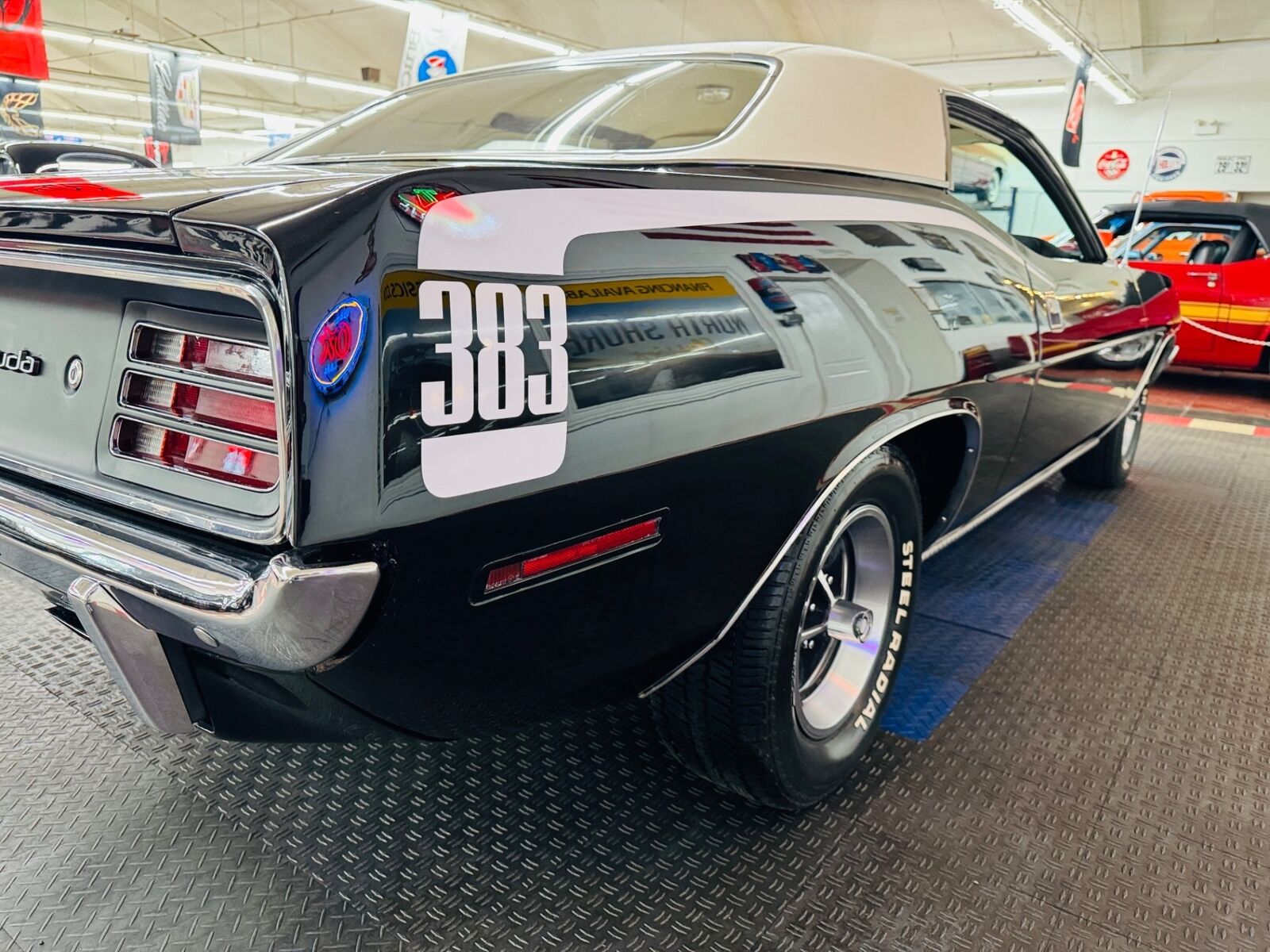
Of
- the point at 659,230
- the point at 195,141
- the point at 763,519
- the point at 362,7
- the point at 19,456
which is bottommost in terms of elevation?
the point at 763,519

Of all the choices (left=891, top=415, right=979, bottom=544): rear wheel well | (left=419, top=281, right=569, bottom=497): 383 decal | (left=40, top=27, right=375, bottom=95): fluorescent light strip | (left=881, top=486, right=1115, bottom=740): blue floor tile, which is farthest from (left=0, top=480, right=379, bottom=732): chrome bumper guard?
(left=40, top=27, right=375, bottom=95): fluorescent light strip

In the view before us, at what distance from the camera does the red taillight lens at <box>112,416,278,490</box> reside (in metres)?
1.05

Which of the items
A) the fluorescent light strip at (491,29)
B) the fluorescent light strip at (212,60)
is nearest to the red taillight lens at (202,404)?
the fluorescent light strip at (491,29)

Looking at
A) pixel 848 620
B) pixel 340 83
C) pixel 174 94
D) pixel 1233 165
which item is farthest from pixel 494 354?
pixel 340 83

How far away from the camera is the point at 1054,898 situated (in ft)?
5.25

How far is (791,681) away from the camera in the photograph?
1644 millimetres

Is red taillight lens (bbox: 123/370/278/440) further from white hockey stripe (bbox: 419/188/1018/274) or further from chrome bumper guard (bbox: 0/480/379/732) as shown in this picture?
white hockey stripe (bbox: 419/188/1018/274)

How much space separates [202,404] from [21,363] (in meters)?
0.44

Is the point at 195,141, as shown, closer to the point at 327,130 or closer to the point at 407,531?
the point at 327,130

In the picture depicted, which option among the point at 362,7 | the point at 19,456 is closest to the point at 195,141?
the point at 362,7

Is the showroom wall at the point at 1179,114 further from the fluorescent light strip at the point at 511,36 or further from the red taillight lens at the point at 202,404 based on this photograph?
the red taillight lens at the point at 202,404

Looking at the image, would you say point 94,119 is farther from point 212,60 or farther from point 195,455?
point 195,455

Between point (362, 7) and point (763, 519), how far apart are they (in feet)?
74.5

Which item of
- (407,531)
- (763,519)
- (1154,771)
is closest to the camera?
(407,531)
